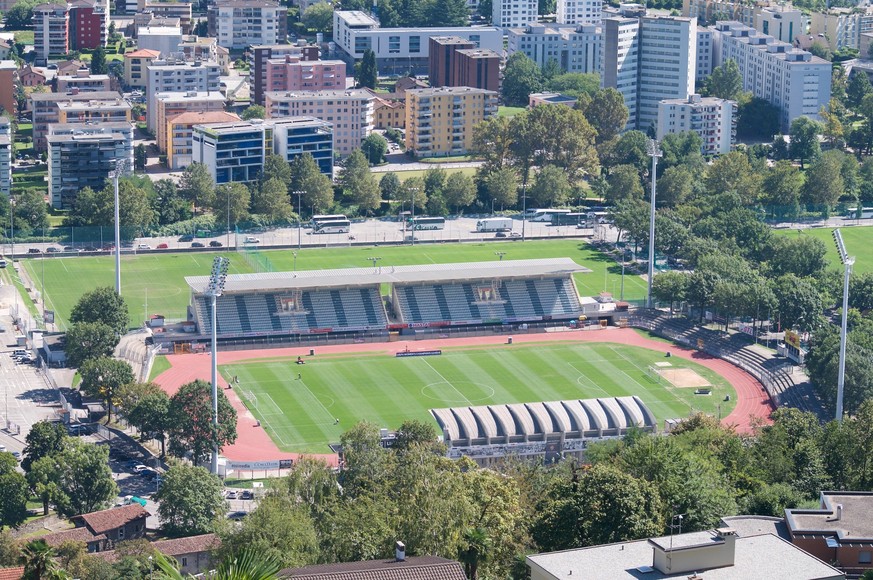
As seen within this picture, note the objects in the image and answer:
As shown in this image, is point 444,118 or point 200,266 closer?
point 200,266

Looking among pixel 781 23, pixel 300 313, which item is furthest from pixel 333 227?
pixel 781 23

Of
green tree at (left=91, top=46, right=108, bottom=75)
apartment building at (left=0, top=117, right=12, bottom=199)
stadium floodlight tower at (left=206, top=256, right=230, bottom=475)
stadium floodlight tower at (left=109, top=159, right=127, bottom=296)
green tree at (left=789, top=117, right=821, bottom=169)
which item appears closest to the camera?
stadium floodlight tower at (left=206, top=256, right=230, bottom=475)

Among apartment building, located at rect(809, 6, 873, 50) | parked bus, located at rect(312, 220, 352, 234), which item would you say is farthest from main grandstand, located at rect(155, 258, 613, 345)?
apartment building, located at rect(809, 6, 873, 50)

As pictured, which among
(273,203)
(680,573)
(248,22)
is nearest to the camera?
(680,573)

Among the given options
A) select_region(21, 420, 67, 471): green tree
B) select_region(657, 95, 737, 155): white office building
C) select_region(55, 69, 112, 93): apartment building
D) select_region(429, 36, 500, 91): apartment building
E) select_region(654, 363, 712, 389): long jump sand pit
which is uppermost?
select_region(429, 36, 500, 91): apartment building

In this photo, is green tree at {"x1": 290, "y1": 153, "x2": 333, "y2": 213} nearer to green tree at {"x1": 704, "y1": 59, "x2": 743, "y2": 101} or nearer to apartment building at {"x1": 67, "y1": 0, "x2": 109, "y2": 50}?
green tree at {"x1": 704, "y1": 59, "x2": 743, "y2": 101}

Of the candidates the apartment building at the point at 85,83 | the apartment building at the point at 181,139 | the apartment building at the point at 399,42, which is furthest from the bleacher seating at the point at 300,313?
the apartment building at the point at 399,42

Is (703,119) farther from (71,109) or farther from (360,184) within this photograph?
(71,109)
